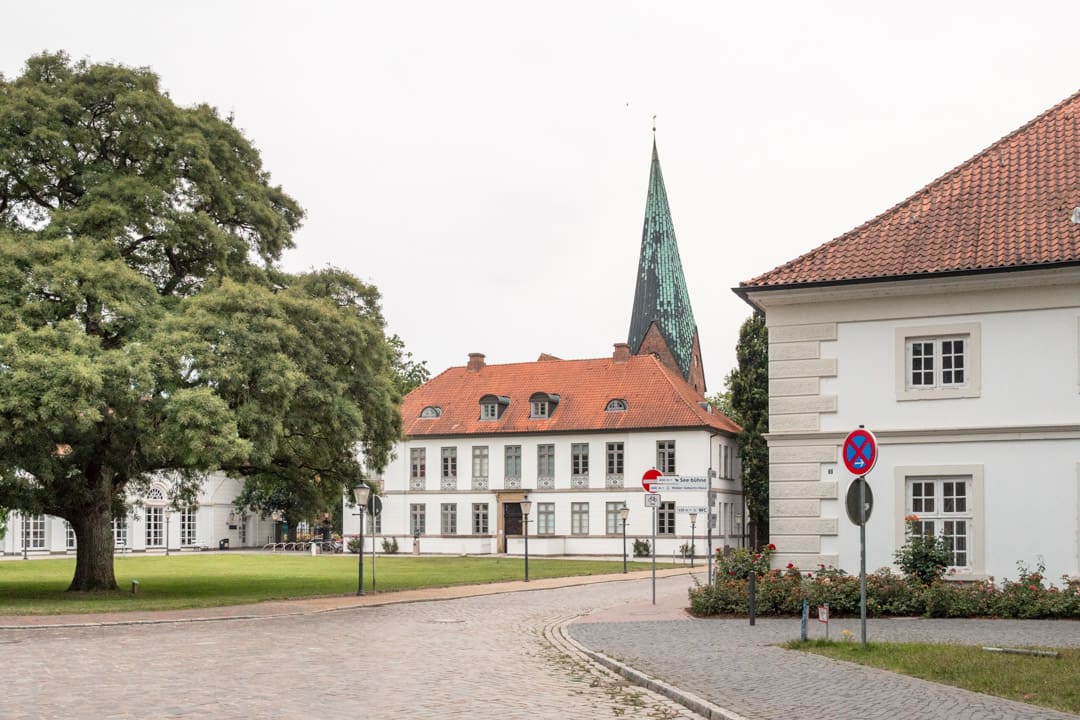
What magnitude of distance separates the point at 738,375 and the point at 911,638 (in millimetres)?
44979

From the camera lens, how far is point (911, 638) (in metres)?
16.1

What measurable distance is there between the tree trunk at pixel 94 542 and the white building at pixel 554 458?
34.1 meters

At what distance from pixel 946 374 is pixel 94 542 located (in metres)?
19.7

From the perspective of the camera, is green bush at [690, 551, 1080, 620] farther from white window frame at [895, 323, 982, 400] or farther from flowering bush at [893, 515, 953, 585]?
white window frame at [895, 323, 982, 400]

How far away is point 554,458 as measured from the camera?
62.5 meters

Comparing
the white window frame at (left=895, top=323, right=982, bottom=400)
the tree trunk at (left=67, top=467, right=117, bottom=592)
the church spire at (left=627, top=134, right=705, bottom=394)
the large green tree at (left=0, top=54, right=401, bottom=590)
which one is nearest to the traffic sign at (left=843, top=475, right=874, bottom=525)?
the white window frame at (left=895, top=323, right=982, bottom=400)

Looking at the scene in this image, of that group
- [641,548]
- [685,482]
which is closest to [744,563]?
[685,482]

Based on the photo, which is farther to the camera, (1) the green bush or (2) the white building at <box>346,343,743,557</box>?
(2) the white building at <box>346,343,743,557</box>

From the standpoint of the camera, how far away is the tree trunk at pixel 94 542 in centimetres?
2816

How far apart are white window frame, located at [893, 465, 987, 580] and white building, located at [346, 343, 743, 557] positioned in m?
37.2

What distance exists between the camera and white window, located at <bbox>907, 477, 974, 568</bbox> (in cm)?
2077

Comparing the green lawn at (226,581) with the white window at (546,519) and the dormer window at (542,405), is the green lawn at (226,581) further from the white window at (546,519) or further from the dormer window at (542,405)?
the dormer window at (542,405)

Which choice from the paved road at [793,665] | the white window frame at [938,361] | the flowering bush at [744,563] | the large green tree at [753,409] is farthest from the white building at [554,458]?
the paved road at [793,665]

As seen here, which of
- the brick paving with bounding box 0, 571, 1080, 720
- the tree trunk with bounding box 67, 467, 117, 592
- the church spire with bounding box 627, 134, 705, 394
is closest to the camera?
the brick paving with bounding box 0, 571, 1080, 720
